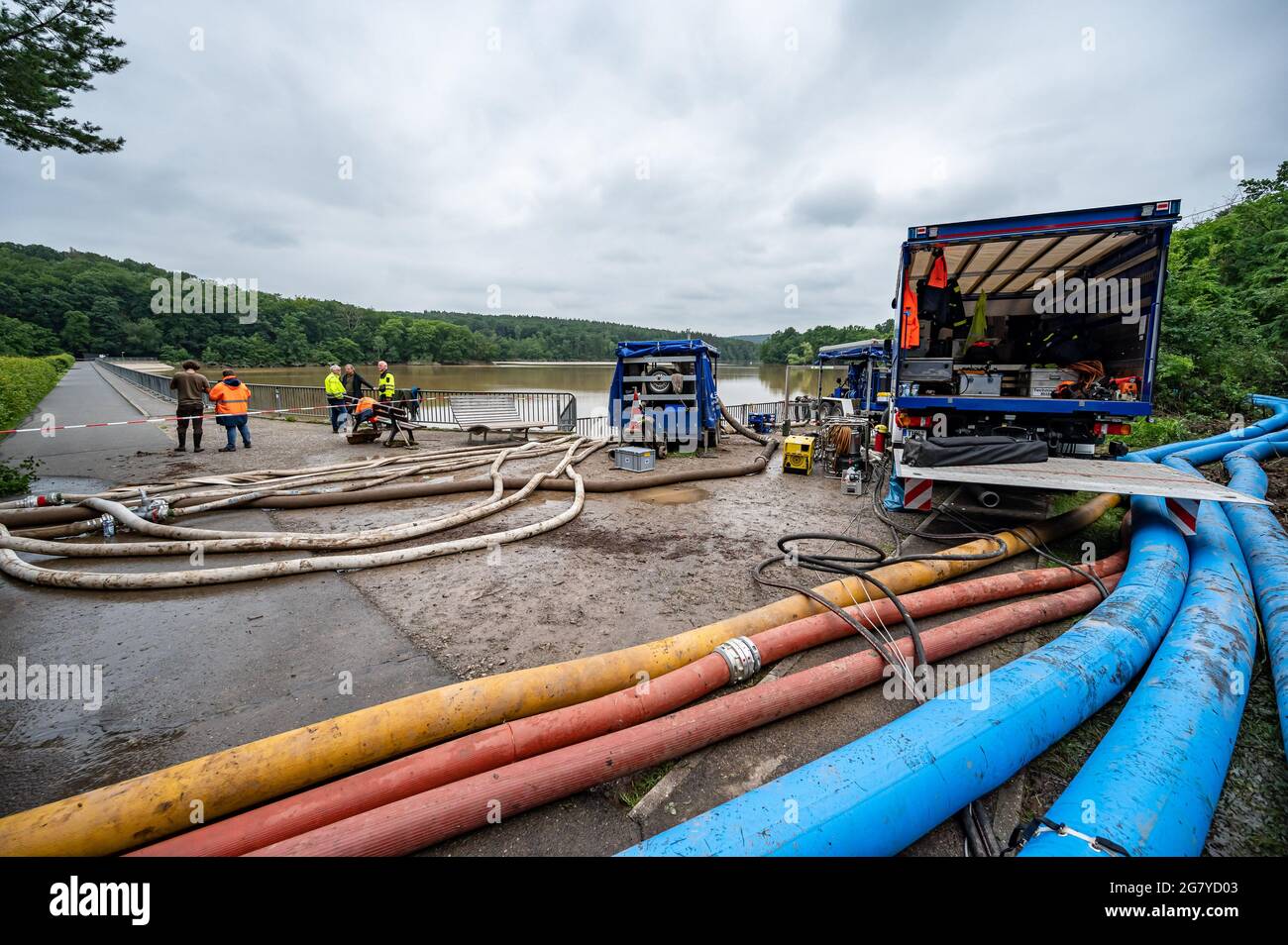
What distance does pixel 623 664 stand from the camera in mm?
2641

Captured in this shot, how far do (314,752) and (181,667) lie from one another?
6.15 feet

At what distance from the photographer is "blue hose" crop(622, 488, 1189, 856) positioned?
158 cm

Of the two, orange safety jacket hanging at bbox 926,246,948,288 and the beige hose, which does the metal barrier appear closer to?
orange safety jacket hanging at bbox 926,246,948,288

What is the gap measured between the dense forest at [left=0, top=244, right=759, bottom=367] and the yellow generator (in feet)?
195

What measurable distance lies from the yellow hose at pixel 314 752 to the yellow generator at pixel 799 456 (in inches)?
237

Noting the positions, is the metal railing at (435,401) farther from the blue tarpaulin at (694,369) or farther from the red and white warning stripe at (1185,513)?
the red and white warning stripe at (1185,513)

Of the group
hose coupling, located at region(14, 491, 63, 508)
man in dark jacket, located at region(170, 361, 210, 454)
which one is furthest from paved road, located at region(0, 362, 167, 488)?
hose coupling, located at region(14, 491, 63, 508)

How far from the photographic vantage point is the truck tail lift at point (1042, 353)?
510 cm

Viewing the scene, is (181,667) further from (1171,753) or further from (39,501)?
(1171,753)

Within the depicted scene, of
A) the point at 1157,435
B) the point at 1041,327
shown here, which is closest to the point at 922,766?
the point at 1041,327

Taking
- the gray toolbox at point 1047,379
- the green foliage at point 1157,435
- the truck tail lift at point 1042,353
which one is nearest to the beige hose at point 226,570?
the truck tail lift at point 1042,353

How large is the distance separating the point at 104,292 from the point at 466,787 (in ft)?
365
